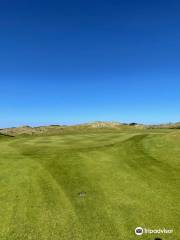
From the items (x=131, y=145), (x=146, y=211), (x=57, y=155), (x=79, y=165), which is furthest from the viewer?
(x=131, y=145)

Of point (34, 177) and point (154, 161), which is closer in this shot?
point (34, 177)

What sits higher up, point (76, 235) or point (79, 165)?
point (79, 165)

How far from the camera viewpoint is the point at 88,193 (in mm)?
14078

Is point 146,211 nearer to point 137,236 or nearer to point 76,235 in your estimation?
point 137,236

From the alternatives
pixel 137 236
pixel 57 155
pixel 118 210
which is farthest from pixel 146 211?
pixel 57 155

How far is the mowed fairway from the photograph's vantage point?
34.2 feet

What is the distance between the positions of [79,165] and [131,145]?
27.1ft

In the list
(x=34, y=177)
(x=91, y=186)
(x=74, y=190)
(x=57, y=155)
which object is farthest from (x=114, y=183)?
(x=57, y=155)

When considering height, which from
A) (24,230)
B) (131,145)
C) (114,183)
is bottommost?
(24,230)

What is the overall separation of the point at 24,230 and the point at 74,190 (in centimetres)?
446

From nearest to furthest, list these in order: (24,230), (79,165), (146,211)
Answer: (24,230)
(146,211)
(79,165)

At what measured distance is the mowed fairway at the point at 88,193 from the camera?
10.4m

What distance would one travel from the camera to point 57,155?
2189 centimetres

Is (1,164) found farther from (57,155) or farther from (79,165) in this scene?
(79,165)
